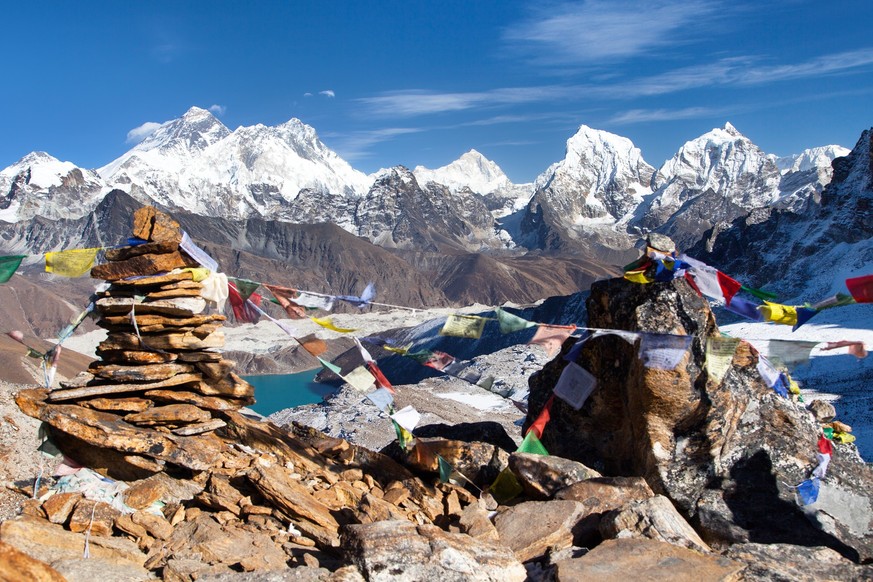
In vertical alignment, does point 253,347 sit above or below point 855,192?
below

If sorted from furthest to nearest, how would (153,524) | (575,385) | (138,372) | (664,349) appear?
(575,385) → (664,349) → (138,372) → (153,524)

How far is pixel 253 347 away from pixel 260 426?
162 metres

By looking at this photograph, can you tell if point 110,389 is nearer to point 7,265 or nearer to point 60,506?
point 60,506

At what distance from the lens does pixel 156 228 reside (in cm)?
930

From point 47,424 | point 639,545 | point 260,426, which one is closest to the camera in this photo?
point 639,545

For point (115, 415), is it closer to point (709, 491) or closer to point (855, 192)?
point (709, 491)

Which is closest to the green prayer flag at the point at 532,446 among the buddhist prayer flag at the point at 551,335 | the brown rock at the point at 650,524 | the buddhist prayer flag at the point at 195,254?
the buddhist prayer flag at the point at 551,335

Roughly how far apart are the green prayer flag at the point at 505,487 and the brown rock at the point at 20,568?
18.3 ft

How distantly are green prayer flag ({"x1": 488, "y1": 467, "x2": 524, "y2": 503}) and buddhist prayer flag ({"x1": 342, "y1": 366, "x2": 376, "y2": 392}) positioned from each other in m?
2.18

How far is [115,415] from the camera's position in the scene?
8406mm

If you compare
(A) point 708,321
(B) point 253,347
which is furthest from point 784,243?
(A) point 708,321

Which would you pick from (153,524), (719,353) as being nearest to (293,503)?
(153,524)

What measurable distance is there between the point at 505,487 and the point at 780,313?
4411mm

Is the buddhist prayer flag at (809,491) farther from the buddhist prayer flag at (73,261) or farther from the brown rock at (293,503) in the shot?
the buddhist prayer flag at (73,261)
